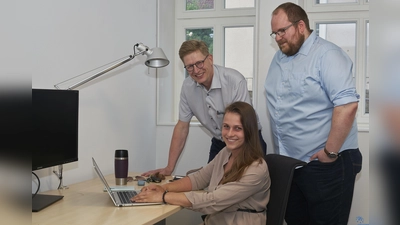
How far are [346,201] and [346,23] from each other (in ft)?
5.63

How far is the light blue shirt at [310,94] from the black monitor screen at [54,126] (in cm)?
106

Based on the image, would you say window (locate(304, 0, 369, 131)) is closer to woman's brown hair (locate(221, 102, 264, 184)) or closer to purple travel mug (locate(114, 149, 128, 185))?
woman's brown hair (locate(221, 102, 264, 184))

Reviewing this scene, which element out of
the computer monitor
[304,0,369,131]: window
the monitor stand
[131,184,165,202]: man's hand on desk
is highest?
[304,0,369,131]: window

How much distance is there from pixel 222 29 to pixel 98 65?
133 cm

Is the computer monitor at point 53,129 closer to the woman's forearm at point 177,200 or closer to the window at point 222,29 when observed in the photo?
the woman's forearm at point 177,200

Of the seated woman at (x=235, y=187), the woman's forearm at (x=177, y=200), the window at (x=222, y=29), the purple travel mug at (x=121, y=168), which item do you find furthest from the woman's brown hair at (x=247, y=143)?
the window at (x=222, y=29)

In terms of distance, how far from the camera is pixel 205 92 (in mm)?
2611

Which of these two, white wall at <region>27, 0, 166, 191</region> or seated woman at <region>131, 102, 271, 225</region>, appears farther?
white wall at <region>27, 0, 166, 191</region>

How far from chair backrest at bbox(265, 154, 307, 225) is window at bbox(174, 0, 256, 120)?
160 centimetres

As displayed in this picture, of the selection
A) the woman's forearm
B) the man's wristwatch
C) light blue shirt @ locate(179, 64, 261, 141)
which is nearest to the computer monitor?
the woman's forearm

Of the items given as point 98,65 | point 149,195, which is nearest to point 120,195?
point 149,195

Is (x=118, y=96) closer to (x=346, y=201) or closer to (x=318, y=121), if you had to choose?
(x=318, y=121)

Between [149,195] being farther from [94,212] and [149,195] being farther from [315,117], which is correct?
[315,117]

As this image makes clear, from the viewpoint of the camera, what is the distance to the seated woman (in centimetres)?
185
